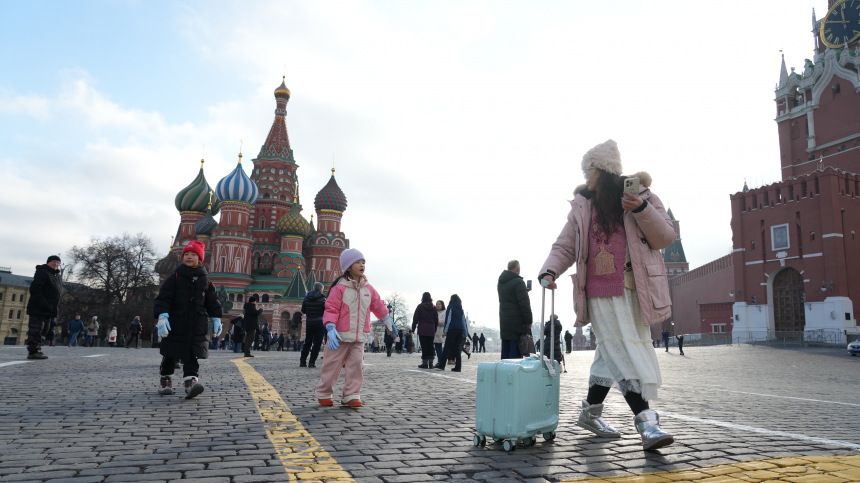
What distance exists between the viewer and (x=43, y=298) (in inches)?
440

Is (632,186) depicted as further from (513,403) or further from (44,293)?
(44,293)

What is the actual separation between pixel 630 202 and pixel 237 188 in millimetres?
60537

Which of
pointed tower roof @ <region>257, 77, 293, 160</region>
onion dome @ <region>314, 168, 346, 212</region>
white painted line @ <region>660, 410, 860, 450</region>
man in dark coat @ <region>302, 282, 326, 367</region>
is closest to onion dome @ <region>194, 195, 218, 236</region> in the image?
pointed tower roof @ <region>257, 77, 293, 160</region>

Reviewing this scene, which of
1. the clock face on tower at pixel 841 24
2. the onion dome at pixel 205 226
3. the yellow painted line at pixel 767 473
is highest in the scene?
the clock face on tower at pixel 841 24

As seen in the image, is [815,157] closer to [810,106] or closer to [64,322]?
[810,106]

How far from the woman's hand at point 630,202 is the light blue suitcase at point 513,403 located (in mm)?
904

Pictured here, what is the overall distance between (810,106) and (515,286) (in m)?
56.3

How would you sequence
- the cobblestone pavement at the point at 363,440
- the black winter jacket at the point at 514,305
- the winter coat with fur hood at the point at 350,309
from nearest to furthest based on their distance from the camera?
1. the cobblestone pavement at the point at 363,440
2. the winter coat with fur hood at the point at 350,309
3. the black winter jacket at the point at 514,305

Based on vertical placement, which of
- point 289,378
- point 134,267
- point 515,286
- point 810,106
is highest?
point 810,106

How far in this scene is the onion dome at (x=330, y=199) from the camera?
6544 centimetres

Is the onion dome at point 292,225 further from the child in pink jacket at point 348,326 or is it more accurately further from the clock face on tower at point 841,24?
the child in pink jacket at point 348,326

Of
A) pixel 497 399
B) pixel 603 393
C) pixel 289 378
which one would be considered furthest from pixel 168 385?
pixel 603 393

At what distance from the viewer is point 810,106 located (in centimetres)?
5216

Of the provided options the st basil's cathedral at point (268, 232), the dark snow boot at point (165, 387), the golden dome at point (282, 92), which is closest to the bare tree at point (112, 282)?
the st basil's cathedral at point (268, 232)
